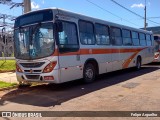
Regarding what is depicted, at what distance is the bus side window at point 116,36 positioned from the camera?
15.5m

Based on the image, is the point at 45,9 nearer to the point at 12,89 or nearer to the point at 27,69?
the point at 27,69

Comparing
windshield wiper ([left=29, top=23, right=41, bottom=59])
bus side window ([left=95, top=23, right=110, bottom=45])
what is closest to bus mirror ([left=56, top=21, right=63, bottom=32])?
windshield wiper ([left=29, top=23, right=41, bottom=59])

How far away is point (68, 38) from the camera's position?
1129cm

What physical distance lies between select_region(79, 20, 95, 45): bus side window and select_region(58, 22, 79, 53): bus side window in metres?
0.55

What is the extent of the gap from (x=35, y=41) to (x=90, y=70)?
10.6 ft

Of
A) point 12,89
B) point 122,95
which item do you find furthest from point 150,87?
point 12,89

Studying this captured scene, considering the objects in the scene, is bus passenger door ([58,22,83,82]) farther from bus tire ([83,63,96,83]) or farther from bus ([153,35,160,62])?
bus ([153,35,160,62])

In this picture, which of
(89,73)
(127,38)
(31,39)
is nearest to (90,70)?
(89,73)

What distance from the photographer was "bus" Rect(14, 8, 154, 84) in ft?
34.6

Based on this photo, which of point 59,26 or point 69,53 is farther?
point 69,53

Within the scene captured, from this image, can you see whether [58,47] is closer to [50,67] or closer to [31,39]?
[50,67]

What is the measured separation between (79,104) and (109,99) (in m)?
1.15

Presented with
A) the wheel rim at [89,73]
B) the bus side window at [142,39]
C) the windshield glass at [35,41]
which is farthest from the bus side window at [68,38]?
the bus side window at [142,39]

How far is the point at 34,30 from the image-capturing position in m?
10.9
